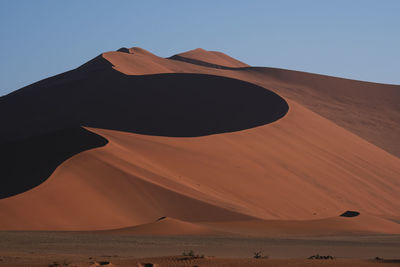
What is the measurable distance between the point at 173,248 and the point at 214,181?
14730 mm

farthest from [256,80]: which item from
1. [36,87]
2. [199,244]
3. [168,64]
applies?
[199,244]

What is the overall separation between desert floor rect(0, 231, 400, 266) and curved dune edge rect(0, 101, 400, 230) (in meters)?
3.84

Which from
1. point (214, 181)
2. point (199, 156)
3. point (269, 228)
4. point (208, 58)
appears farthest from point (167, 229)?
point (208, 58)

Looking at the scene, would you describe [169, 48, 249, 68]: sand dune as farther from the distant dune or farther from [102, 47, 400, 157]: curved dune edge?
the distant dune

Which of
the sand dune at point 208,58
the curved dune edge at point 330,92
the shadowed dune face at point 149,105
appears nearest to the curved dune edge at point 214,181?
the shadowed dune face at point 149,105

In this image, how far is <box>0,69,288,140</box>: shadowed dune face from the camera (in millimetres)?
54875

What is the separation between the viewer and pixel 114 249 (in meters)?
20.6

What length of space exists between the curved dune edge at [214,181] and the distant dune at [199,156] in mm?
82

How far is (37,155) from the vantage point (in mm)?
35781

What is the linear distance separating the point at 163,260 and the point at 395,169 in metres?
39.2

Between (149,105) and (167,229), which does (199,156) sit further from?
(149,105)

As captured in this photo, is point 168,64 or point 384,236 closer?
point 384,236

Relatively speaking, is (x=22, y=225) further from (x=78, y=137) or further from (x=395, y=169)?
(x=395, y=169)

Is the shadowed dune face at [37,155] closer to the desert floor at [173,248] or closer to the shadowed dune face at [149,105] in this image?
the desert floor at [173,248]
